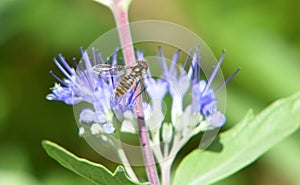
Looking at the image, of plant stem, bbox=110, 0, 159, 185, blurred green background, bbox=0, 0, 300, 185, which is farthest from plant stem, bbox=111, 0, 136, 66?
blurred green background, bbox=0, 0, 300, 185

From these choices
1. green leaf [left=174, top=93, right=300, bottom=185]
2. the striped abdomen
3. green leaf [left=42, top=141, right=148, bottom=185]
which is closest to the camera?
green leaf [left=42, top=141, right=148, bottom=185]

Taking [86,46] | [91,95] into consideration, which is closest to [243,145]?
[91,95]

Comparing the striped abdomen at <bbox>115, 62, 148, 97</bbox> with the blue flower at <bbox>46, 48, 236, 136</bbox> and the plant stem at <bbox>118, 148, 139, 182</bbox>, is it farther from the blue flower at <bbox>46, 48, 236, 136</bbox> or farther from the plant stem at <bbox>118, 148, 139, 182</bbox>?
the plant stem at <bbox>118, 148, 139, 182</bbox>

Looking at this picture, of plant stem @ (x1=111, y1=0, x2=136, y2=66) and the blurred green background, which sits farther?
the blurred green background

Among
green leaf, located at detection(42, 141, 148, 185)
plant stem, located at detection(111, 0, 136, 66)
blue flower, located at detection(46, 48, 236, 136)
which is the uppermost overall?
plant stem, located at detection(111, 0, 136, 66)

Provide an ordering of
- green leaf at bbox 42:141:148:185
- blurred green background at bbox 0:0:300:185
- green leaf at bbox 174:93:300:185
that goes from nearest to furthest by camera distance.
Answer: green leaf at bbox 42:141:148:185 → green leaf at bbox 174:93:300:185 → blurred green background at bbox 0:0:300:185

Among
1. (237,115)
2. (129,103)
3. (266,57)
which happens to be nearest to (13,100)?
(237,115)

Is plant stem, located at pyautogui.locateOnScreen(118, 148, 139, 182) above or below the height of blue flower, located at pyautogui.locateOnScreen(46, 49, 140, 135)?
below
